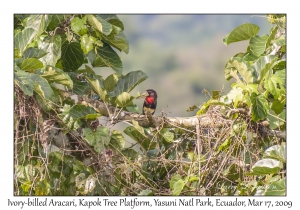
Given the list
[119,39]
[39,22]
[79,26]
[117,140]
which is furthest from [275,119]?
[39,22]

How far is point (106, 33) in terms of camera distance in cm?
333

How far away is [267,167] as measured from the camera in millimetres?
3020

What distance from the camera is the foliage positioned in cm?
325

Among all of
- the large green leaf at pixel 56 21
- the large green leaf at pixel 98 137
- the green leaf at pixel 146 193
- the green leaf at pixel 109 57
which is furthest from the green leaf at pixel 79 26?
the green leaf at pixel 146 193

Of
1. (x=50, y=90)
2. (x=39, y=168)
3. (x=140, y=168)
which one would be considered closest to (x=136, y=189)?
(x=140, y=168)

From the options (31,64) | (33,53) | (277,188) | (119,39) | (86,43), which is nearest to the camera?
(277,188)

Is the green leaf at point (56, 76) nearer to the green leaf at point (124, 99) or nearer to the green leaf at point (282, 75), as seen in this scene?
the green leaf at point (124, 99)

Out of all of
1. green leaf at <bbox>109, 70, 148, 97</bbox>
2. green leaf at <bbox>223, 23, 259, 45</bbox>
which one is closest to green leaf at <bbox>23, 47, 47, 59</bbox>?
green leaf at <bbox>109, 70, 148, 97</bbox>

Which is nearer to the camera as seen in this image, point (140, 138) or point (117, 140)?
point (117, 140)

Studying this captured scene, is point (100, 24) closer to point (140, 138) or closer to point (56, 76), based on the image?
point (56, 76)

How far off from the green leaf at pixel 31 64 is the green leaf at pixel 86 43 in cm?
32

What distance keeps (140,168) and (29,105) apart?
0.78 metres

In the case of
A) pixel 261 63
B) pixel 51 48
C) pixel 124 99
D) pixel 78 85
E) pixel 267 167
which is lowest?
pixel 267 167

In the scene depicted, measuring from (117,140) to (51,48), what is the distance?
699 millimetres
